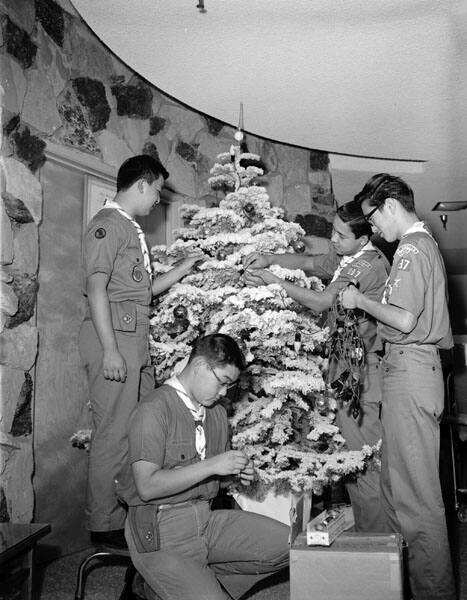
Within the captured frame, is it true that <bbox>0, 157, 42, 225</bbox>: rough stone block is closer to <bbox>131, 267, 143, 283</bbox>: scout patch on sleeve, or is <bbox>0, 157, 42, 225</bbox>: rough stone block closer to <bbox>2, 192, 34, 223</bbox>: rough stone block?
<bbox>2, 192, 34, 223</bbox>: rough stone block

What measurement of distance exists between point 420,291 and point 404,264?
0.11 metres

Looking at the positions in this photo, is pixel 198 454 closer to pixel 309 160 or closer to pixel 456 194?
pixel 309 160

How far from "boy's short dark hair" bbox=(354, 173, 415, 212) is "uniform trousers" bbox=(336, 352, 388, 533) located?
77 cm

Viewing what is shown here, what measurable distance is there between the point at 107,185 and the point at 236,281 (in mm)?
971

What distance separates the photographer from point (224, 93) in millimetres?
3582

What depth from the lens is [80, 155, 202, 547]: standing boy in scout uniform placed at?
2.30 m

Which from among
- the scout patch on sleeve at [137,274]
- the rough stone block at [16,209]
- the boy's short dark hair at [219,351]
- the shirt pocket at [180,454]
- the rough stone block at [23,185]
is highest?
the rough stone block at [23,185]

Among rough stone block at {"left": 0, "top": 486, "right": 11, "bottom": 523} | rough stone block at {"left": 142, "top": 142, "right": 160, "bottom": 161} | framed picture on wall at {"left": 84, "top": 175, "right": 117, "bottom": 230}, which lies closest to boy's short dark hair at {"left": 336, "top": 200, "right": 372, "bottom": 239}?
framed picture on wall at {"left": 84, "top": 175, "right": 117, "bottom": 230}

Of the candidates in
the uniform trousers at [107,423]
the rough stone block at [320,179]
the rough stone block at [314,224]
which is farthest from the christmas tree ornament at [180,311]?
the rough stone block at [320,179]

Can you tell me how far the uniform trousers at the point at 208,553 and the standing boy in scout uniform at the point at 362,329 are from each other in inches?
33.1

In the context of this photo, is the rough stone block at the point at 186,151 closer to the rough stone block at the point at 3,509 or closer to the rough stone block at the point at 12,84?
the rough stone block at the point at 12,84

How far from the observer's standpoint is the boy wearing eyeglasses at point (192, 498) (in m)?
1.82

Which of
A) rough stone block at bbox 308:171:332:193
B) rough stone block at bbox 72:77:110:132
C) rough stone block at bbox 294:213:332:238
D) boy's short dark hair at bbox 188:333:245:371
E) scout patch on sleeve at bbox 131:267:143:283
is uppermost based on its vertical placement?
rough stone block at bbox 308:171:332:193

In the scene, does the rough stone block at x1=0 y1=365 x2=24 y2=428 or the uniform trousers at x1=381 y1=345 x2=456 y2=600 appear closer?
the uniform trousers at x1=381 y1=345 x2=456 y2=600
